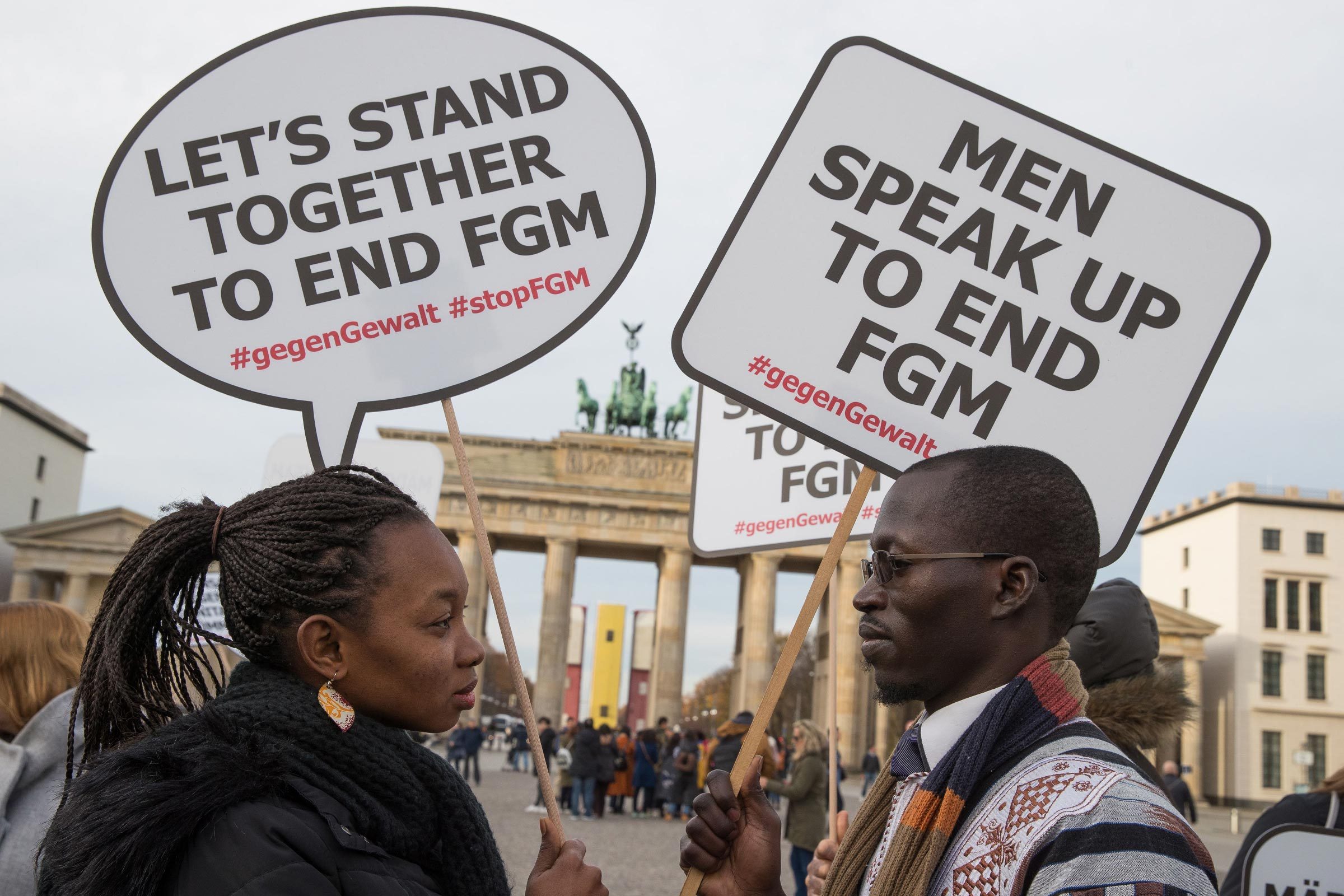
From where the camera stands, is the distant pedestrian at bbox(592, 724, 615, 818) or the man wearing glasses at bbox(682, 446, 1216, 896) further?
the distant pedestrian at bbox(592, 724, 615, 818)

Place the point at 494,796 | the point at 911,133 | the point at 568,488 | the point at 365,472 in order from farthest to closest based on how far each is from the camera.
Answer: the point at 568,488 < the point at 494,796 < the point at 911,133 < the point at 365,472

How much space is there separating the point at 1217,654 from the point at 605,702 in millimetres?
29744

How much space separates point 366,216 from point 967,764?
5.88ft

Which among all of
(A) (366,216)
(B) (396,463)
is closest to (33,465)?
(B) (396,463)

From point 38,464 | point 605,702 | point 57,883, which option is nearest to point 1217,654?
point 605,702

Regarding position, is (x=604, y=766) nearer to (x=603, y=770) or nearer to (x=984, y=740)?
(x=603, y=770)

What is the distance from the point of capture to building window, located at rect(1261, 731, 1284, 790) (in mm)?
54719

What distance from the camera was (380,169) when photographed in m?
2.80

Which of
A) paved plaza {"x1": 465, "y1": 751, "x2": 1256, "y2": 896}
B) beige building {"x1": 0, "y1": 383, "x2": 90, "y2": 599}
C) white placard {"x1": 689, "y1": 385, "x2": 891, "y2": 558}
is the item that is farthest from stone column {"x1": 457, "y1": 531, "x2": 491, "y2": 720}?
white placard {"x1": 689, "y1": 385, "x2": 891, "y2": 558}

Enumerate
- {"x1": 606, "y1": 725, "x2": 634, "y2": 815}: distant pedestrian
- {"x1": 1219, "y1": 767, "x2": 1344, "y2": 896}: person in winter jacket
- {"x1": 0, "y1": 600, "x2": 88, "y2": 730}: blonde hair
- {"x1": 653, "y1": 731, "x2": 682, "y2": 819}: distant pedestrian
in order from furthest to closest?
{"x1": 606, "y1": 725, "x2": 634, "y2": 815}: distant pedestrian → {"x1": 653, "y1": 731, "x2": 682, "y2": 819}: distant pedestrian → {"x1": 1219, "y1": 767, "x2": 1344, "y2": 896}: person in winter jacket → {"x1": 0, "y1": 600, "x2": 88, "y2": 730}: blonde hair

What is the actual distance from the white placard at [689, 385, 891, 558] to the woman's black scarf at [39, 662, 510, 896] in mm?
A: 2762

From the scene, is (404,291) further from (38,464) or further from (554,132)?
(38,464)

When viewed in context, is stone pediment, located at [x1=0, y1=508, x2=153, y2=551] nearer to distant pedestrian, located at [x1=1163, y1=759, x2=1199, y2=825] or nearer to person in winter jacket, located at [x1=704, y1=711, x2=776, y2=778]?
distant pedestrian, located at [x1=1163, y1=759, x2=1199, y2=825]

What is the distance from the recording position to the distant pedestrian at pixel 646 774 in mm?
20984
